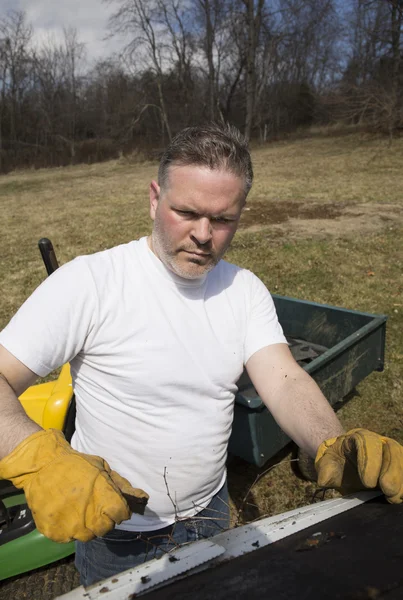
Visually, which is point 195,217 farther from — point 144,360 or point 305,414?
point 305,414

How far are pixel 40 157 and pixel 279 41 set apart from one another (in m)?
16.5

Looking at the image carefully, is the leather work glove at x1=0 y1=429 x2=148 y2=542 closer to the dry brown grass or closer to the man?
the man

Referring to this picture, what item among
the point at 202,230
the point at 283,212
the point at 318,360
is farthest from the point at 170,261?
the point at 283,212

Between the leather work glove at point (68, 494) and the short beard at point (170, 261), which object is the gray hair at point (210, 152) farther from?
the leather work glove at point (68, 494)

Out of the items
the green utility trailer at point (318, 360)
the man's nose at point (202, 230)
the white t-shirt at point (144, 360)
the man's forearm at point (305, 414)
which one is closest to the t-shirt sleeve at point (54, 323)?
the white t-shirt at point (144, 360)

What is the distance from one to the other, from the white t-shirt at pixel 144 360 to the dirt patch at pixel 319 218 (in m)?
6.86

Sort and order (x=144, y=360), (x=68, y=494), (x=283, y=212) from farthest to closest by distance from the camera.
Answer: (x=283, y=212)
(x=144, y=360)
(x=68, y=494)

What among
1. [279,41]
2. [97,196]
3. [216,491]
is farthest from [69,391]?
[279,41]

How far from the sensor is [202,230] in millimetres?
1524

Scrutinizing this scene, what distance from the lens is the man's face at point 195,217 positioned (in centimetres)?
149

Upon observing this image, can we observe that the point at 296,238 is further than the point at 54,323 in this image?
Yes

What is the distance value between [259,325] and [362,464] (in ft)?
2.15

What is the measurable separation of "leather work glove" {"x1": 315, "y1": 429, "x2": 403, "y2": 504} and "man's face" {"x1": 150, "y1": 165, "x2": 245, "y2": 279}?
0.71 meters

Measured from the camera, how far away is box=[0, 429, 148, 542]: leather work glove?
1040 millimetres
